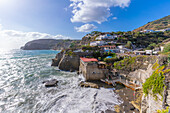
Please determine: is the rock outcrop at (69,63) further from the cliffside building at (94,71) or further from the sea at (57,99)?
the sea at (57,99)

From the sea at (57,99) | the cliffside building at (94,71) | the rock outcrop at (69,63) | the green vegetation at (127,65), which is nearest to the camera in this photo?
the sea at (57,99)

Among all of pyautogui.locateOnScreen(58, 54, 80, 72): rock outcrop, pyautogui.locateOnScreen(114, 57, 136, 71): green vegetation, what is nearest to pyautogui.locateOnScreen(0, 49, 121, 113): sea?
pyautogui.locateOnScreen(114, 57, 136, 71): green vegetation

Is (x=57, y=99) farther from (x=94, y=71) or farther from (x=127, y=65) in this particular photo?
(x=127, y=65)

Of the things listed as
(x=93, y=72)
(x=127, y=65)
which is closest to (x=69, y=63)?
(x=93, y=72)

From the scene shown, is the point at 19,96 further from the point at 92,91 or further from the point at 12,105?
the point at 92,91

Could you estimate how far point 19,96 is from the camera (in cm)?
1839

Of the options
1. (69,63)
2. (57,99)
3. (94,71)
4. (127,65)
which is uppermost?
(127,65)

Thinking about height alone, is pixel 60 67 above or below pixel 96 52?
below

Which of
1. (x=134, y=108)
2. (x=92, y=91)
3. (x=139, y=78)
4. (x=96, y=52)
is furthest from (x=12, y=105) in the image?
(x=96, y=52)

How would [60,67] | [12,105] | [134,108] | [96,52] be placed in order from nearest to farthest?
[134,108] < [12,105] < [60,67] < [96,52]

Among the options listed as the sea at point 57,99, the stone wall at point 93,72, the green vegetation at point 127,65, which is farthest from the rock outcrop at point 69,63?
the green vegetation at point 127,65

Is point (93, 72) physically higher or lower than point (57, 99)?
higher

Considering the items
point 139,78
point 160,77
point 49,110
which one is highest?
point 160,77

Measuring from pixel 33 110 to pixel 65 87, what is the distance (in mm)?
8431
